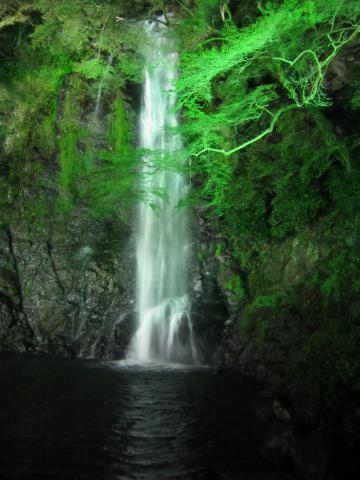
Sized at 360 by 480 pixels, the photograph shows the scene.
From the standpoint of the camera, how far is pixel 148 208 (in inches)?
596

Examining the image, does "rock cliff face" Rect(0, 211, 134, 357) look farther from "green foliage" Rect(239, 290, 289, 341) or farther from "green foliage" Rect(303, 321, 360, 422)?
"green foliage" Rect(303, 321, 360, 422)

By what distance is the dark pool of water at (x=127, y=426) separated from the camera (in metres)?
4.88

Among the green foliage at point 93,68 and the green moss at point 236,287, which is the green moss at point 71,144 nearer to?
the green foliage at point 93,68

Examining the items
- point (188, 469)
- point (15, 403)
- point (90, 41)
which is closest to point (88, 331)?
point (15, 403)

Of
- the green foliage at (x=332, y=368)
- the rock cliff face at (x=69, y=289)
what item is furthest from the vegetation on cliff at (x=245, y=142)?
the rock cliff face at (x=69, y=289)

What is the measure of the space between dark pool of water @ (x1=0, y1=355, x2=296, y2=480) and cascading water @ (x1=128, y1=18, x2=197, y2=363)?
225 cm


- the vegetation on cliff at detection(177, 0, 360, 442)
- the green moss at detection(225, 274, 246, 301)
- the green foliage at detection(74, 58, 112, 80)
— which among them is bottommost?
the green moss at detection(225, 274, 246, 301)

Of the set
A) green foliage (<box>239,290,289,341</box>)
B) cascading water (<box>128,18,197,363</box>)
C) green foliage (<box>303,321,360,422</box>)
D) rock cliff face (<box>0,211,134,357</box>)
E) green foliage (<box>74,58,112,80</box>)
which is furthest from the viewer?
green foliage (<box>74,58,112,80</box>)

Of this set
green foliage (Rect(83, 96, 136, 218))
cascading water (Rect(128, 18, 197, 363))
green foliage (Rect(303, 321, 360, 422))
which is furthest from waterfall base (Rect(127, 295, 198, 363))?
green foliage (Rect(303, 321, 360, 422))

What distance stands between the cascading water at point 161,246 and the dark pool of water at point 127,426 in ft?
7.39

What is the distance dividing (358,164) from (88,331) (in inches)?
364

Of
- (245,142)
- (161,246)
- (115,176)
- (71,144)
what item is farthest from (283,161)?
(71,144)

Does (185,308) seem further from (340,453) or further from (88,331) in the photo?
(340,453)

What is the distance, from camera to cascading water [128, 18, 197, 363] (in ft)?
38.6
